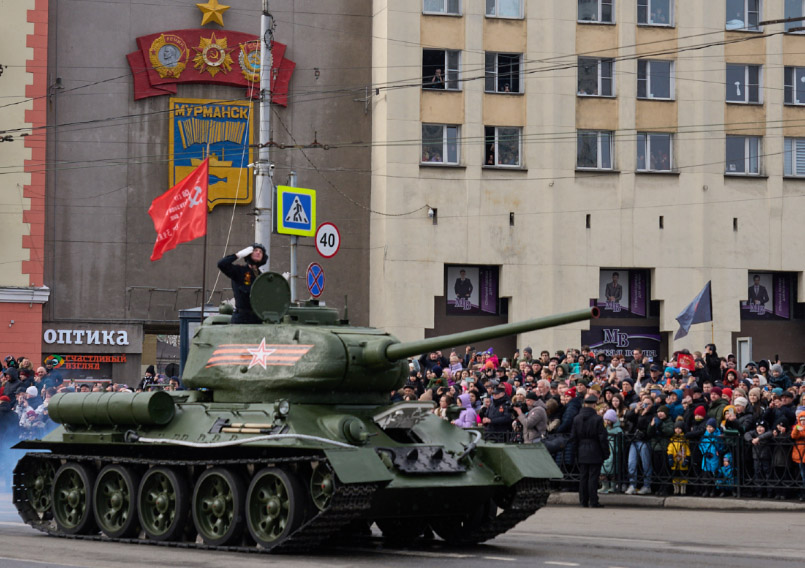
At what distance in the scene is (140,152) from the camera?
138 feet

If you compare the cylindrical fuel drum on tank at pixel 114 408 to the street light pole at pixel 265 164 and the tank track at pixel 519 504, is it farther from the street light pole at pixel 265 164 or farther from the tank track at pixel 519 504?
the street light pole at pixel 265 164

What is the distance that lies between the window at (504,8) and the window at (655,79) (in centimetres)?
424

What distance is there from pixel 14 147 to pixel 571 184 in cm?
1659

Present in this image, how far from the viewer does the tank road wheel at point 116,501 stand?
55.3 feet

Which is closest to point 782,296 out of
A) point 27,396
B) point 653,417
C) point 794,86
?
point 794,86

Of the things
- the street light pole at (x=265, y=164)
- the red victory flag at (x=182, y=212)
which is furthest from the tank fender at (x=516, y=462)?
the red victory flag at (x=182, y=212)

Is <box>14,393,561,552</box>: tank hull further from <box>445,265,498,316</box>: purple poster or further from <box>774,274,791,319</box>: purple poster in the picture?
<box>774,274,791,319</box>: purple poster

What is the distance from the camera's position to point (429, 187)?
4253cm

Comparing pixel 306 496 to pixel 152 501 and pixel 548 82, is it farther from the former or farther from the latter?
pixel 548 82

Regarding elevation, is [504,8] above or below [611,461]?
above

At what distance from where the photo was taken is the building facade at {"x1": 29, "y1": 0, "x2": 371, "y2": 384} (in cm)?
4166

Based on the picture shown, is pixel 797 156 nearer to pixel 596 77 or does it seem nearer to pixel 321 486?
pixel 596 77

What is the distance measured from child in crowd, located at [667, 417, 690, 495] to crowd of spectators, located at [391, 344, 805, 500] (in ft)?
0.05

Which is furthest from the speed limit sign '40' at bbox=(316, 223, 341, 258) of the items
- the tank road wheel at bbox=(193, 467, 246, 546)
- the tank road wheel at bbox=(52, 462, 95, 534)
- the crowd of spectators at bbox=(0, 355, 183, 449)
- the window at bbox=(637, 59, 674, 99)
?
the window at bbox=(637, 59, 674, 99)
